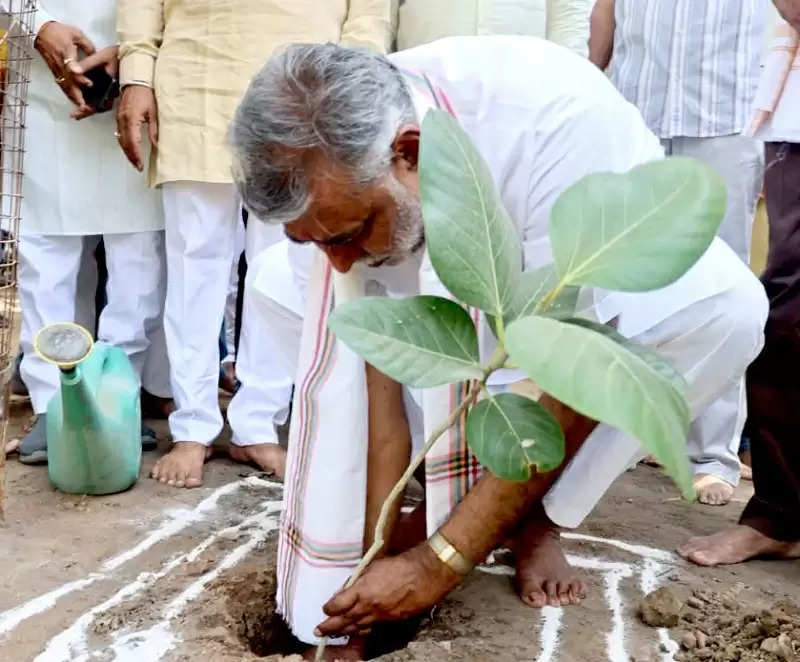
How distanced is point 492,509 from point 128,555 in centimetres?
100

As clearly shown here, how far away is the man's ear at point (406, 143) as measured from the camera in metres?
1.57

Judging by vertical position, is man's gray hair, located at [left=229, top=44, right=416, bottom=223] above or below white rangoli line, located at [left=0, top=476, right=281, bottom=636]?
above

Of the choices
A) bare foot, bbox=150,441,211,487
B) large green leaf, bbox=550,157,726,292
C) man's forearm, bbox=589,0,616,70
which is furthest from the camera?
man's forearm, bbox=589,0,616,70

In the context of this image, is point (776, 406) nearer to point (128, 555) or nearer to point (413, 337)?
point (413, 337)

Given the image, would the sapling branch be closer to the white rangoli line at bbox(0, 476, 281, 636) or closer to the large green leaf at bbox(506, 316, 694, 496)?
the large green leaf at bbox(506, 316, 694, 496)

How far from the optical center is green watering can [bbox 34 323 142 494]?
2.41m

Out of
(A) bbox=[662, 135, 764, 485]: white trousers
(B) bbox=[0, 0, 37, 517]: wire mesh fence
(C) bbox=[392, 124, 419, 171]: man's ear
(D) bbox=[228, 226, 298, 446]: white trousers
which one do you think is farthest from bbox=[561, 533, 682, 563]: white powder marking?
(B) bbox=[0, 0, 37, 517]: wire mesh fence

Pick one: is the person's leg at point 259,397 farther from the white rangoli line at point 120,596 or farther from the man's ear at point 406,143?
the man's ear at point 406,143

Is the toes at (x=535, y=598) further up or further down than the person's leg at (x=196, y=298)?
further down

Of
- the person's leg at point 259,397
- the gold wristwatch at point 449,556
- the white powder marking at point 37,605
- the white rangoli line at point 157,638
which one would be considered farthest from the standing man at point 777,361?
the white powder marking at point 37,605

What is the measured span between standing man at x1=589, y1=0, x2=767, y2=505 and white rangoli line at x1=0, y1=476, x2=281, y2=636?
4.50 ft

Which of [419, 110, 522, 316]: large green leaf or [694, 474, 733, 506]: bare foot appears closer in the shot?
[419, 110, 522, 316]: large green leaf

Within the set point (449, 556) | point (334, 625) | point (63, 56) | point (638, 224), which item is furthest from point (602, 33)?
point (638, 224)

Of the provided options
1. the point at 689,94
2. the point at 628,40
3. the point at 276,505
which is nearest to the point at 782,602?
the point at 276,505
